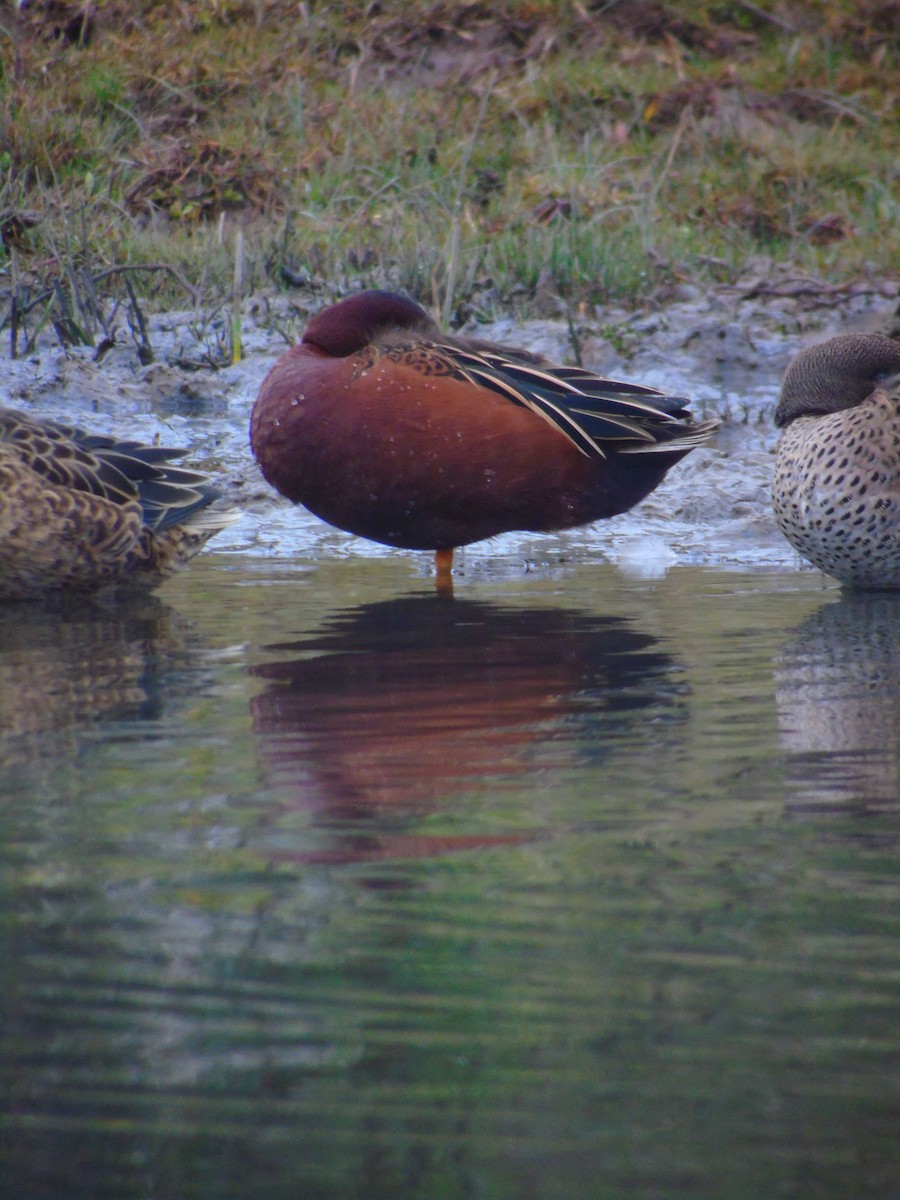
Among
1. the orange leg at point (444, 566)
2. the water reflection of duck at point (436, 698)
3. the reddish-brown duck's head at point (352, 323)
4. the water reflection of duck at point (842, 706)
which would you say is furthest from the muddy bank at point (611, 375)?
the water reflection of duck at point (436, 698)

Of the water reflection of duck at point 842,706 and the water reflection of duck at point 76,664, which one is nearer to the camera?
the water reflection of duck at point 842,706

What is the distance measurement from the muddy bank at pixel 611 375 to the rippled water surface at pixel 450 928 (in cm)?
227

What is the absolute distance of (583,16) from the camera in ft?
42.8

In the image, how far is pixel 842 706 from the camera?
144 inches

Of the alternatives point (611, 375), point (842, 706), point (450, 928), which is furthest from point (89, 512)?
point (611, 375)

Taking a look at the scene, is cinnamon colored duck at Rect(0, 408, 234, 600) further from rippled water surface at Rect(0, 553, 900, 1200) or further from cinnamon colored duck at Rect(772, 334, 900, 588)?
cinnamon colored duck at Rect(772, 334, 900, 588)

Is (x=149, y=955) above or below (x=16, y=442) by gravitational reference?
above

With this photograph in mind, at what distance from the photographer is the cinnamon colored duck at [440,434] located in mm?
5090

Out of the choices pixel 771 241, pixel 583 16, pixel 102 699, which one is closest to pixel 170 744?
pixel 102 699

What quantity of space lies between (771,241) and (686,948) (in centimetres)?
846

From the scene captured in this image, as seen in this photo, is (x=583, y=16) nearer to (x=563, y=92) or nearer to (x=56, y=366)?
(x=563, y=92)

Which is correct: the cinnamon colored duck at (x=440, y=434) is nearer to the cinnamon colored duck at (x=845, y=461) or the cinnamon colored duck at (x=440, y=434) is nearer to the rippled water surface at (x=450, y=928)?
the cinnamon colored duck at (x=845, y=461)

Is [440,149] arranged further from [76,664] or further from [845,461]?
[76,664]

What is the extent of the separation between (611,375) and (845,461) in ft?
9.29
